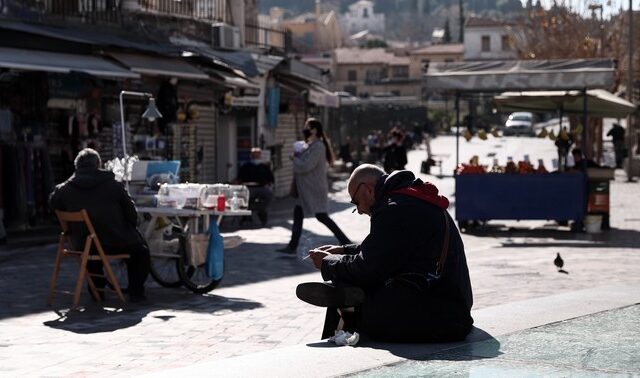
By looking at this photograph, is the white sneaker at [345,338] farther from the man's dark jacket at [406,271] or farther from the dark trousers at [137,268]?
the dark trousers at [137,268]

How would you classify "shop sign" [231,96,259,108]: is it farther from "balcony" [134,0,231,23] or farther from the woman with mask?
the woman with mask

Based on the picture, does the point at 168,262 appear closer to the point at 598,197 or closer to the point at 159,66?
the point at 159,66

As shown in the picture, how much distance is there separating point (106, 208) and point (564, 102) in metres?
12.3

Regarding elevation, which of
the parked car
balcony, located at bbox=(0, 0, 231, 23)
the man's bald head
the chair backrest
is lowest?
the parked car

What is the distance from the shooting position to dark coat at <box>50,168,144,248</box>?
11.9m

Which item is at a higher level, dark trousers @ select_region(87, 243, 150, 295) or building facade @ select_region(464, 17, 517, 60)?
building facade @ select_region(464, 17, 517, 60)

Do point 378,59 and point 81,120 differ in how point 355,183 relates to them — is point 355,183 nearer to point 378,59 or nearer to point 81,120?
point 81,120

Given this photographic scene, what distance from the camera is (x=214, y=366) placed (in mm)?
7680

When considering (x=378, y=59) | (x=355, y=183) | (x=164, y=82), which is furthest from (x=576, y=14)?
(x=378, y=59)

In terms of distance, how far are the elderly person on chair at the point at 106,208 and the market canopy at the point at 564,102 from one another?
10.9 metres

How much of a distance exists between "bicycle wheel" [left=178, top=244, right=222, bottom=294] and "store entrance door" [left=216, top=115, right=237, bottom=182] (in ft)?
54.2

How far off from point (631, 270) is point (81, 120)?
9617 mm

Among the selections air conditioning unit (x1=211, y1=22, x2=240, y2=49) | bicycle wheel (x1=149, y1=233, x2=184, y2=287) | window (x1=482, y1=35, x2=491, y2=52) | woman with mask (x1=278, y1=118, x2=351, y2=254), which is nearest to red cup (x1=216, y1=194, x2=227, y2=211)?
bicycle wheel (x1=149, y1=233, x2=184, y2=287)

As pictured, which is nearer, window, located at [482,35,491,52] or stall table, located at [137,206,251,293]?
stall table, located at [137,206,251,293]
